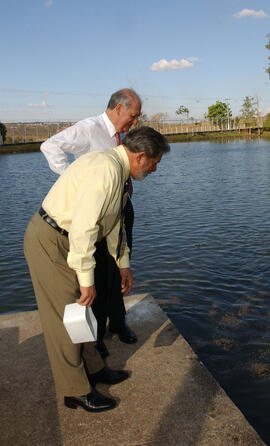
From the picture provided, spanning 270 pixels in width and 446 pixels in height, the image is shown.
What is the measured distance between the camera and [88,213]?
2189 mm

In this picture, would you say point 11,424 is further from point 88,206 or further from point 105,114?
point 105,114

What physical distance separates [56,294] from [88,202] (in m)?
0.65

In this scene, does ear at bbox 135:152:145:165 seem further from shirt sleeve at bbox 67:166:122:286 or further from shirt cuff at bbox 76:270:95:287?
shirt cuff at bbox 76:270:95:287

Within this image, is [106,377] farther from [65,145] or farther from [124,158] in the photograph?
[65,145]

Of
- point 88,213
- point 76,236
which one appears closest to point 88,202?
point 88,213

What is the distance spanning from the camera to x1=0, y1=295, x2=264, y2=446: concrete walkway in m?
2.29

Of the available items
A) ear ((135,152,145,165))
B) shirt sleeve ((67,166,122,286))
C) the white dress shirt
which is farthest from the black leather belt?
the white dress shirt

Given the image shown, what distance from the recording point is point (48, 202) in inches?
96.6

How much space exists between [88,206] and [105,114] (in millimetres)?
1393

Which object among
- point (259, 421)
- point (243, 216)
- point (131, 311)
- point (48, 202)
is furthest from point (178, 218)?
point (48, 202)

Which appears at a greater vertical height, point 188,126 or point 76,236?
point 188,126

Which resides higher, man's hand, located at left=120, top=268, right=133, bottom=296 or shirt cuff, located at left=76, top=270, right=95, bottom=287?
shirt cuff, located at left=76, top=270, right=95, bottom=287

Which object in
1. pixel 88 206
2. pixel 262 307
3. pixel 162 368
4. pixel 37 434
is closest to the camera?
pixel 88 206

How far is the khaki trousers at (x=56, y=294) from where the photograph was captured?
2443 mm
